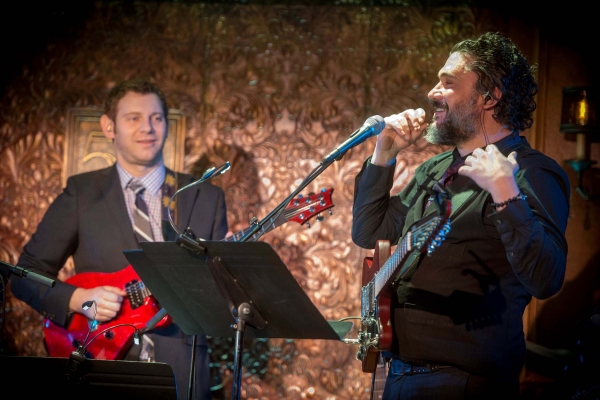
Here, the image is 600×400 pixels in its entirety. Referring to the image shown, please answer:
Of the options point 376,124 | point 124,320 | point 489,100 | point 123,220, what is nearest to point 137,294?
point 124,320

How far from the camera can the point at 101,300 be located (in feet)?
10.7

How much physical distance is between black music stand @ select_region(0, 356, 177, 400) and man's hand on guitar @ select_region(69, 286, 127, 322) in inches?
39.0

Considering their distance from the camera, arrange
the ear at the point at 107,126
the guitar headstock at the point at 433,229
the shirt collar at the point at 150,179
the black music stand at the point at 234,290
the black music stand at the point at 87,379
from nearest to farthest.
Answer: the guitar headstock at the point at 433,229, the black music stand at the point at 234,290, the black music stand at the point at 87,379, the shirt collar at the point at 150,179, the ear at the point at 107,126

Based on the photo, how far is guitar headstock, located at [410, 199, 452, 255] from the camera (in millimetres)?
1721

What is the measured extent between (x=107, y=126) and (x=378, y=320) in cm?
243

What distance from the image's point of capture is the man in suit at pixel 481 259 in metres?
1.90

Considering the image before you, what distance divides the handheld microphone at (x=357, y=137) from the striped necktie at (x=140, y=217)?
5.34 ft

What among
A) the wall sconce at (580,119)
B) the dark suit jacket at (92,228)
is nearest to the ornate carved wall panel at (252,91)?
the dark suit jacket at (92,228)

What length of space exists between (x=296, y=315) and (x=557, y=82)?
2.71 m

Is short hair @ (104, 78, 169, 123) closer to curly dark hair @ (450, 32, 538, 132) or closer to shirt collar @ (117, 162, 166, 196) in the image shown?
shirt collar @ (117, 162, 166, 196)

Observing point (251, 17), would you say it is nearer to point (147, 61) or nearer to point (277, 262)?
point (147, 61)

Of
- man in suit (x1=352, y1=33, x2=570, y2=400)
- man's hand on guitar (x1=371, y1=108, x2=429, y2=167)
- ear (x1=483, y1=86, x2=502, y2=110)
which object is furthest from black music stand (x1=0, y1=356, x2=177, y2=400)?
ear (x1=483, y1=86, x2=502, y2=110)

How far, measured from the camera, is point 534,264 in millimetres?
1901

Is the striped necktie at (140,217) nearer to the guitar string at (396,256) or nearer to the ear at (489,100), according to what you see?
the guitar string at (396,256)
